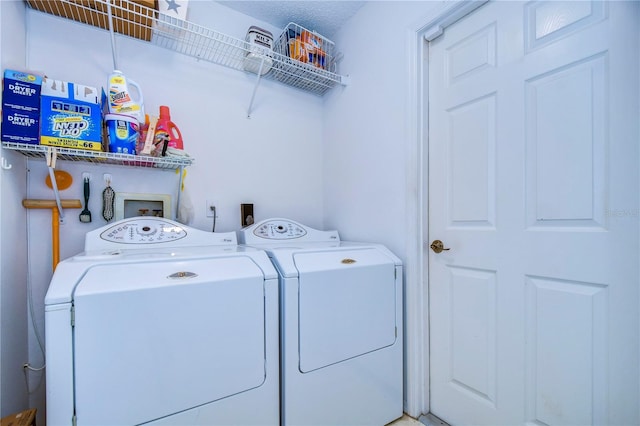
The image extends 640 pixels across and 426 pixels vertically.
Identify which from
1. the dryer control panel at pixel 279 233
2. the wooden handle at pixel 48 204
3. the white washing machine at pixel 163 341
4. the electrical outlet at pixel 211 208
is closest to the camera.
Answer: the white washing machine at pixel 163 341

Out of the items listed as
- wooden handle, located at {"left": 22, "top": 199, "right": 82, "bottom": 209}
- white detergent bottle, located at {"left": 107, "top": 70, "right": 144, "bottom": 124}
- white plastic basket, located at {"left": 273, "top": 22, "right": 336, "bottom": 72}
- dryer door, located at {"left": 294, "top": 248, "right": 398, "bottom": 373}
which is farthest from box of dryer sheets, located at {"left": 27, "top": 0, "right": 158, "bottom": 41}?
dryer door, located at {"left": 294, "top": 248, "right": 398, "bottom": 373}

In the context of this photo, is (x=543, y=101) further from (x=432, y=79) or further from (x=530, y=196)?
(x=432, y=79)

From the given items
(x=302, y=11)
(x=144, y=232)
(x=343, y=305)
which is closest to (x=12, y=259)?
(x=144, y=232)

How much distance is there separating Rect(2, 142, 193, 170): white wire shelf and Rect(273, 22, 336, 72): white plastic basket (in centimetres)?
109

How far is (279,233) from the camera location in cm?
193

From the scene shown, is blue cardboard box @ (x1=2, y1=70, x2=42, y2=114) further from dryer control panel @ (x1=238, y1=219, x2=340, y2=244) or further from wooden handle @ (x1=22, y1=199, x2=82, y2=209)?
dryer control panel @ (x1=238, y1=219, x2=340, y2=244)

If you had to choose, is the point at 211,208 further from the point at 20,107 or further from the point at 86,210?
the point at 20,107

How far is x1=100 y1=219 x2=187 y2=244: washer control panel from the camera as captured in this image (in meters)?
1.45

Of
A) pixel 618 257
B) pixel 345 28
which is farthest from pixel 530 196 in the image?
pixel 345 28

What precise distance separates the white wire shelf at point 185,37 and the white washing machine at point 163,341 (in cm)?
128

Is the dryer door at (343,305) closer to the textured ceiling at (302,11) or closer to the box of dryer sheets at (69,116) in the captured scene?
the box of dryer sheets at (69,116)

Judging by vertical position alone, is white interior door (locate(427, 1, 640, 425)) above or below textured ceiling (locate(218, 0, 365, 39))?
below

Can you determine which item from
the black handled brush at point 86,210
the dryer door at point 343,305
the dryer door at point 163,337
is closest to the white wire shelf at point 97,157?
the black handled brush at point 86,210

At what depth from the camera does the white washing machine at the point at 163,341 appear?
89 centimetres
